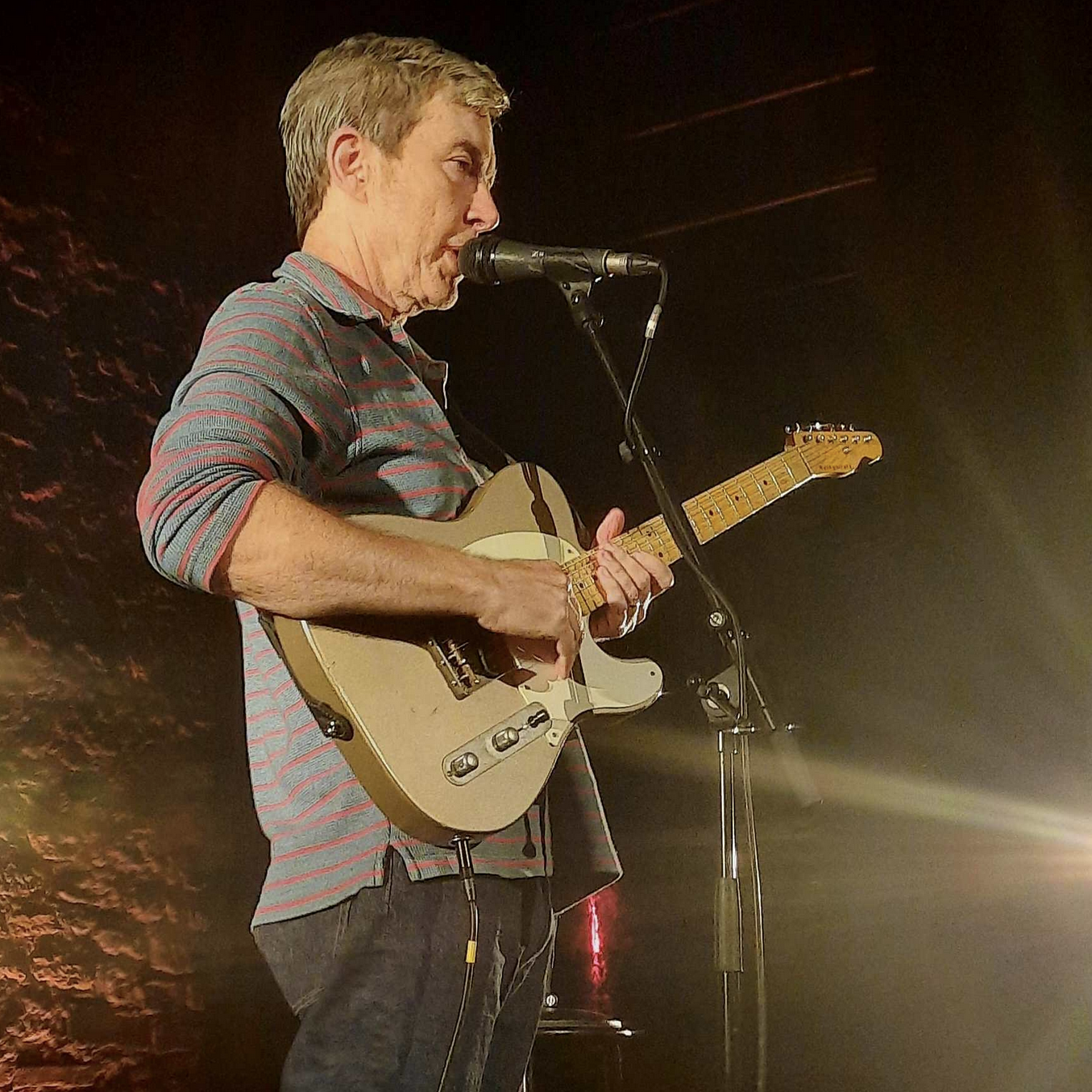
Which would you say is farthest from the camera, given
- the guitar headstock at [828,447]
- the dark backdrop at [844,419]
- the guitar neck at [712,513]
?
the dark backdrop at [844,419]

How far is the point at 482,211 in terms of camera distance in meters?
1.67

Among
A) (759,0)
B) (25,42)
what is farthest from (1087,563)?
(25,42)

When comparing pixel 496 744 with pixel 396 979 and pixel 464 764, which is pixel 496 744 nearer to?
pixel 464 764

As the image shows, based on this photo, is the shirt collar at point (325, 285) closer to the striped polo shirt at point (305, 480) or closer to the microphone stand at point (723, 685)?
the striped polo shirt at point (305, 480)

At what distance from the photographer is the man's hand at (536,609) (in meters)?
1.38

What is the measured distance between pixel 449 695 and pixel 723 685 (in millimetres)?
393

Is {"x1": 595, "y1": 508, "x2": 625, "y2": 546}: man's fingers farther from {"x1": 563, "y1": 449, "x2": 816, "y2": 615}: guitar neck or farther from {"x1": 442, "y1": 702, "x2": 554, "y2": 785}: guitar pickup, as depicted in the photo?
{"x1": 442, "y1": 702, "x2": 554, "y2": 785}: guitar pickup

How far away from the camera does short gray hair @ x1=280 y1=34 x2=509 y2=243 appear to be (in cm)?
162

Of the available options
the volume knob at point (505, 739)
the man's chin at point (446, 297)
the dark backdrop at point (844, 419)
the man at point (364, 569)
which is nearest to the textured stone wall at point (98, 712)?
the dark backdrop at point (844, 419)

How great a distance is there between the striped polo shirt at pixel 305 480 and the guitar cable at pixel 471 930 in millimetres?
15

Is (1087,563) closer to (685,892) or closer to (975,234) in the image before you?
(975,234)

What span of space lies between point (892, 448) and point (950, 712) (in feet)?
1.85

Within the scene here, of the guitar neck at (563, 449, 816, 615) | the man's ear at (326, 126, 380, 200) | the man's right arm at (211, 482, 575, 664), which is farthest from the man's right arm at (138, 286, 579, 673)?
the man's ear at (326, 126, 380, 200)

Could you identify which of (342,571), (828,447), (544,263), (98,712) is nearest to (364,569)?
(342,571)
